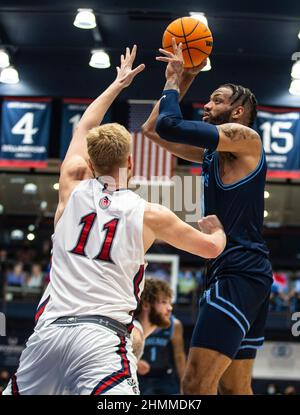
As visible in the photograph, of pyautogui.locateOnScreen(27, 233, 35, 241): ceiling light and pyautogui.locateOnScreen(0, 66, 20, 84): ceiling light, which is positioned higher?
pyautogui.locateOnScreen(0, 66, 20, 84): ceiling light

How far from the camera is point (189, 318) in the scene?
19328 millimetres

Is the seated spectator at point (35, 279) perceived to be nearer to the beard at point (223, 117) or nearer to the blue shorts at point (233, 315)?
the beard at point (223, 117)

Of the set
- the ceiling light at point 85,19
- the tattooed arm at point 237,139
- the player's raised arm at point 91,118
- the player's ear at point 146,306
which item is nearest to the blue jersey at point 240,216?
the tattooed arm at point 237,139

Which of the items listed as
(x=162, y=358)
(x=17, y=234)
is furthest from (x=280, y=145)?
(x=17, y=234)

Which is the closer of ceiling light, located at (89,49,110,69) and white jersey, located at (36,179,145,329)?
white jersey, located at (36,179,145,329)

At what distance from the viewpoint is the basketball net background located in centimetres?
1209

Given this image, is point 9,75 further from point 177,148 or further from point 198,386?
point 198,386

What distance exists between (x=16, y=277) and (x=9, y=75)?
8.06 m

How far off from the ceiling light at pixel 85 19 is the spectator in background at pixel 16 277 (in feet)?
32.0

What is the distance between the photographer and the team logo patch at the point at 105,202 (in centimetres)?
392

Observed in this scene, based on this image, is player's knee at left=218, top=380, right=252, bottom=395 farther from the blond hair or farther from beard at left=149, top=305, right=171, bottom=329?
beard at left=149, top=305, right=171, bottom=329

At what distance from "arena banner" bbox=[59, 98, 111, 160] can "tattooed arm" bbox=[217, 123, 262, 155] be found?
790 centimetres

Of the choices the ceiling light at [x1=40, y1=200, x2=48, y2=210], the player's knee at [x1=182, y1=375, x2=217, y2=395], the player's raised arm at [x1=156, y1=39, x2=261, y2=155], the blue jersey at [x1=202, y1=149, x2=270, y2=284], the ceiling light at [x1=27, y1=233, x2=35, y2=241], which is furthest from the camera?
the ceiling light at [x1=40, y1=200, x2=48, y2=210]

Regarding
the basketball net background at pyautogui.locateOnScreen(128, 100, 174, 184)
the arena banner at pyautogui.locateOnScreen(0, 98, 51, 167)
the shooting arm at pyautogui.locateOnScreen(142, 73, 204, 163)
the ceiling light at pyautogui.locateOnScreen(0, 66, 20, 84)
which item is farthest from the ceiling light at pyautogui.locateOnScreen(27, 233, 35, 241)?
the shooting arm at pyautogui.locateOnScreen(142, 73, 204, 163)
